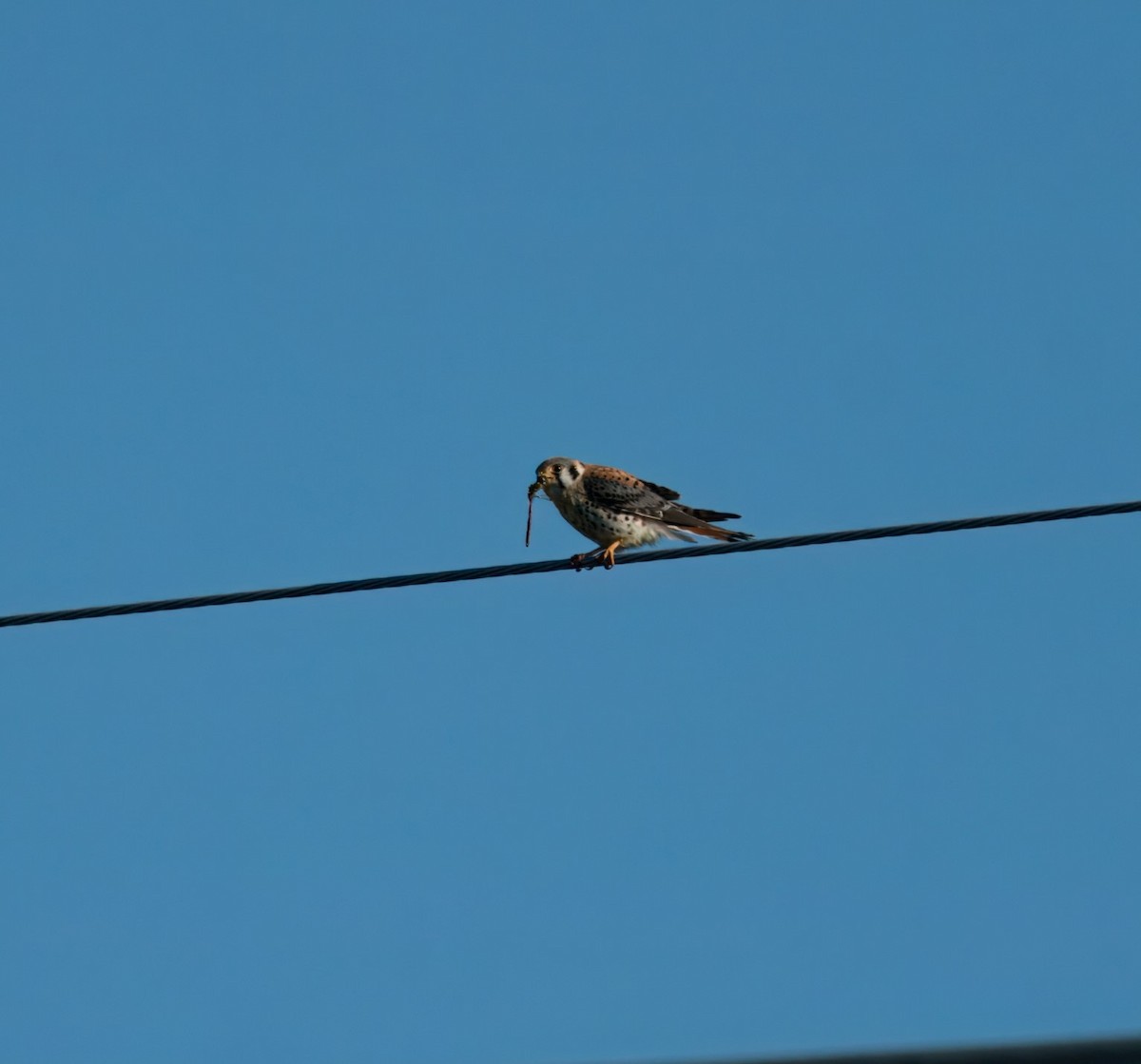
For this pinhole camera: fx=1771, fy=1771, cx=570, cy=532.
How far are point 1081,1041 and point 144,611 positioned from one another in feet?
17.6

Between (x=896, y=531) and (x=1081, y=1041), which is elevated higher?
(x=896, y=531)

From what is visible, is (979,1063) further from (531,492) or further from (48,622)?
(531,492)

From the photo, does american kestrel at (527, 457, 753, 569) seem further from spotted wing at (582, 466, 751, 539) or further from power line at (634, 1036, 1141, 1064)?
→ power line at (634, 1036, 1141, 1064)

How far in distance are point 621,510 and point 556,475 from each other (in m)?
0.67

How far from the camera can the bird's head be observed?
12.4 metres

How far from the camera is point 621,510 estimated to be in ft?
39.4

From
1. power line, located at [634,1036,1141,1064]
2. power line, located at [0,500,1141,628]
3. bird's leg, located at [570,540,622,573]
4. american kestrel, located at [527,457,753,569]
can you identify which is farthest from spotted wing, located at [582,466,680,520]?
power line, located at [634,1036,1141,1064]

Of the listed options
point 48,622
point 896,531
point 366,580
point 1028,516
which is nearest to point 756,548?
point 896,531

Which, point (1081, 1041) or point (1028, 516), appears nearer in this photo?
point (1081, 1041)

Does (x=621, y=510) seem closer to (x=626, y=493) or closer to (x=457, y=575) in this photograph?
(x=626, y=493)

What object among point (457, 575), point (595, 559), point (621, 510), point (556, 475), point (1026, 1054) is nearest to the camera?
point (1026, 1054)

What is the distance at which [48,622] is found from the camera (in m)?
7.65

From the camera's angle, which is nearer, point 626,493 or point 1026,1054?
point 1026,1054

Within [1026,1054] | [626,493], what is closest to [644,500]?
[626,493]
